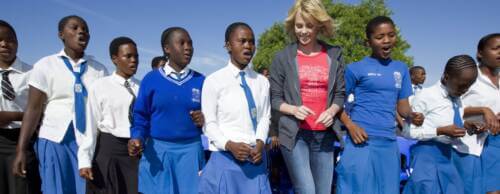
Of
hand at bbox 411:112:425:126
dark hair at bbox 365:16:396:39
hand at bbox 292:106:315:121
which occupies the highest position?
dark hair at bbox 365:16:396:39

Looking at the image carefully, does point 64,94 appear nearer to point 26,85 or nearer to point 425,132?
point 26,85

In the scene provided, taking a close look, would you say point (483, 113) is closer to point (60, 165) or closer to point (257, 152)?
point (257, 152)

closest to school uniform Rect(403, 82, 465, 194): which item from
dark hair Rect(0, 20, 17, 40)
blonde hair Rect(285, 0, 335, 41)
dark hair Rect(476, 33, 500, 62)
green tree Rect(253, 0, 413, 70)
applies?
dark hair Rect(476, 33, 500, 62)

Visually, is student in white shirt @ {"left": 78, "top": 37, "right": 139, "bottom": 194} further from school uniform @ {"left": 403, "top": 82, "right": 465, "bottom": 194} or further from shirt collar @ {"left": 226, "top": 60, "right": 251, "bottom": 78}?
school uniform @ {"left": 403, "top": 82, "right": 465, "bottom": 194}

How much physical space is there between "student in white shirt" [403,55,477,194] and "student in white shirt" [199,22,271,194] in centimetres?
144

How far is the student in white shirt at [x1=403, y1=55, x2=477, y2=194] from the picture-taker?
336 cm

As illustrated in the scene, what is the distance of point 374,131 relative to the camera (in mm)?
3088

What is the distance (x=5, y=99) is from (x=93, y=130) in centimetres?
77

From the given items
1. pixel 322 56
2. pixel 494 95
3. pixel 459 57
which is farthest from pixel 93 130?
pixel 494 95

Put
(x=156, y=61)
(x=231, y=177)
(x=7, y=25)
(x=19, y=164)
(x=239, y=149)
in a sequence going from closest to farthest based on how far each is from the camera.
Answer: (x=239, y=149) < (x=231, y=177) < (x=19, y=164) < (x=7, y=25) < (x=156, y=61)

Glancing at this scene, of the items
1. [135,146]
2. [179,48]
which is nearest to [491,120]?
[179,48]

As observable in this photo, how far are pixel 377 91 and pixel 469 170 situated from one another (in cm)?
130

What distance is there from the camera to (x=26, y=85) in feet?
10.8

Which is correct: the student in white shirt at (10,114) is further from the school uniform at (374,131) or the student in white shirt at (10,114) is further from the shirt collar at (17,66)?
the school uniform at (374,131)
